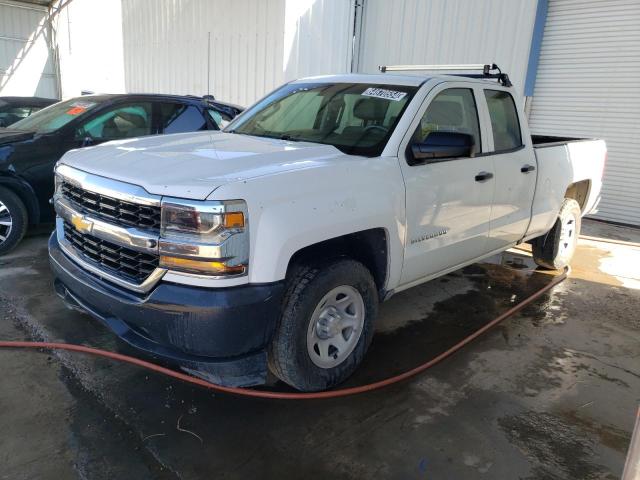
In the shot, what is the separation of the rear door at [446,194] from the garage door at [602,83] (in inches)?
215

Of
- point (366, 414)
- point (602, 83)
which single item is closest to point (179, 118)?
point (366, 414)

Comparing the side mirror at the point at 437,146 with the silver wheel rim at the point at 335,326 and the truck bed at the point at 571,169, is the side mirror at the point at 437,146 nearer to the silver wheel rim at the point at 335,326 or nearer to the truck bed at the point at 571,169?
the silver wheel rim at the point at 335,326

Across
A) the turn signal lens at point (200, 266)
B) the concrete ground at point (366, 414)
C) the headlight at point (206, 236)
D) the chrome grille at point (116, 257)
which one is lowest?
the concrete ground at point (366, 414)

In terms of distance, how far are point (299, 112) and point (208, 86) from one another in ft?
29.6

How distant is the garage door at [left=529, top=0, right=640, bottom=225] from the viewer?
794 cm

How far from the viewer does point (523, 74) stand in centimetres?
882

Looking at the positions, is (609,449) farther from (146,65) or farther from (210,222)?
(146,65)

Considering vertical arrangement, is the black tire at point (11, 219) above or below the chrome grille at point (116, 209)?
below

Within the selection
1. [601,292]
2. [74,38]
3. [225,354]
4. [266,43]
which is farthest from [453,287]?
[74,38]

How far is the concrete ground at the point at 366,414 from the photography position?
2.52 m

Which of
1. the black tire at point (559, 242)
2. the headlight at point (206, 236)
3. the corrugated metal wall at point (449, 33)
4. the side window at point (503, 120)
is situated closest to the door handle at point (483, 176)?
the side window at point (503, 120)

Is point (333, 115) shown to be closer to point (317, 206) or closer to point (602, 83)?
point (317, 206)

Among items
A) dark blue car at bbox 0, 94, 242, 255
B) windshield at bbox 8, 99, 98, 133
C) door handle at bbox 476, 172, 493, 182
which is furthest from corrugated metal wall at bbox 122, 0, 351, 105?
door handle at bbox 476, 172, 493, 182

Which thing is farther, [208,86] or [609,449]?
[208,86]
